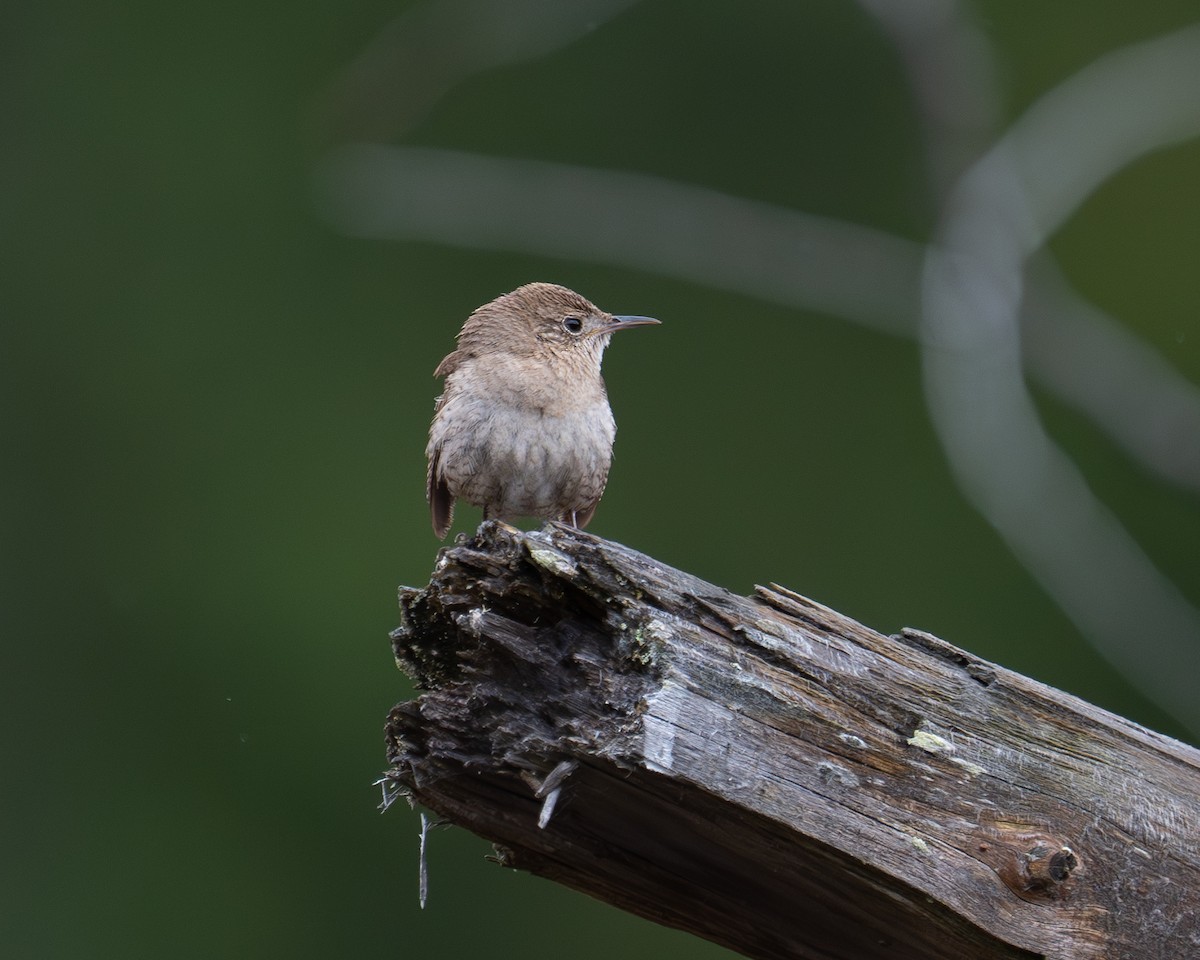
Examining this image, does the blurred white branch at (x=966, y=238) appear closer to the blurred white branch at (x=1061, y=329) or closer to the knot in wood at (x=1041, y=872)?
the blurred white branch at (x=1061, y=329)

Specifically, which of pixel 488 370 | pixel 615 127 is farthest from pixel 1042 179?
pixel 488 370

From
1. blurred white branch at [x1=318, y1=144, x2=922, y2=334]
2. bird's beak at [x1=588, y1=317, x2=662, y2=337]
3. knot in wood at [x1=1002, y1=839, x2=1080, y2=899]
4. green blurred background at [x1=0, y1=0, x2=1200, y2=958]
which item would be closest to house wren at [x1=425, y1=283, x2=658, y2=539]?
bird's beak at [x1=588, y1=317, x2=662, y2=337]

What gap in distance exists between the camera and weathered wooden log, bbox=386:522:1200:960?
281 centimetres

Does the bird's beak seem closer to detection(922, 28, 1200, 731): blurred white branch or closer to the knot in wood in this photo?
the knot in wood

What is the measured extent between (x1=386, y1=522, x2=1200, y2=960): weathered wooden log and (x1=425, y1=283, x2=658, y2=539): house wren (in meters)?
1.72

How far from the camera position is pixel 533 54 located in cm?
948

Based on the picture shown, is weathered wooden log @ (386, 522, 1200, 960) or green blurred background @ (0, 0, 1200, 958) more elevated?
green blurred background @ (0, 0, 1200, 958)

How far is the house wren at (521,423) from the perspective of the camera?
15.9ft

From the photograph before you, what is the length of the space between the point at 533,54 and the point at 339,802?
4.23 meters

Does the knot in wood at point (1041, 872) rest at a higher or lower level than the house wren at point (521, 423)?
lower

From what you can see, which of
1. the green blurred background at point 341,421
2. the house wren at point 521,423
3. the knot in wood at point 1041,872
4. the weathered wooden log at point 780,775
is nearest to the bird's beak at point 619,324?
the house wren at point 521,423

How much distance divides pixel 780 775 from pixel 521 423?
219 cm

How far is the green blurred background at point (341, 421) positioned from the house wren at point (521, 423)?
4111mm

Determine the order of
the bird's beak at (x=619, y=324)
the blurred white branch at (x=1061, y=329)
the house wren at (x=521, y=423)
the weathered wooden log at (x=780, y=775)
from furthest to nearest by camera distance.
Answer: the blurred white branch at (x=1061, y=329)
the bird's beak at (x=619, y=324)
the house wren at (x=521, y=423)
the weathered wooden log at (x=780, y=775)
